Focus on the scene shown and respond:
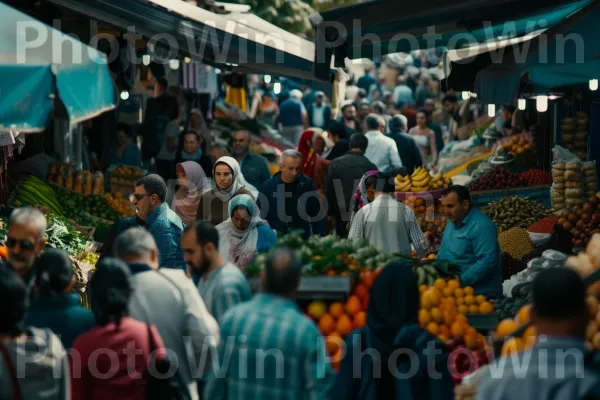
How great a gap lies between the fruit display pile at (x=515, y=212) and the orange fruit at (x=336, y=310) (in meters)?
6.32

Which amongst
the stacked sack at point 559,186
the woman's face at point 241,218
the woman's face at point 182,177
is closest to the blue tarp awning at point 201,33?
the woman's face at point 182,177

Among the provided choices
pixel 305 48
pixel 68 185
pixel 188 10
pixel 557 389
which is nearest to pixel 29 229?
pixel 557 389

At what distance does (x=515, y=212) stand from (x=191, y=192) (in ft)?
14.1

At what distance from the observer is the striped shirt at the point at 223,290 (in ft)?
21.6

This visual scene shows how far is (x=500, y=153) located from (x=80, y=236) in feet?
23.3

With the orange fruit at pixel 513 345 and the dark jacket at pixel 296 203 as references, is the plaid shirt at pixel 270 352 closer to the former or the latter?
the orange fruit at pixel 513 345

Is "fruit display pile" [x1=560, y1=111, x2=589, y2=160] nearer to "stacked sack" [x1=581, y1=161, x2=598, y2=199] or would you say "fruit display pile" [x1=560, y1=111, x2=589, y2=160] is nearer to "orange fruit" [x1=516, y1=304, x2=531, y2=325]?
"stacked sack" [x1=581, y1=161, x2=598, y2=199]

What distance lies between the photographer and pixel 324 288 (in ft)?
24.1

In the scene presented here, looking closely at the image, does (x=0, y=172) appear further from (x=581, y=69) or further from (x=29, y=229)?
(x=581, y=69)

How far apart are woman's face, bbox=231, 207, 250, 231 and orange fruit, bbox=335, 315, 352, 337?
6.90 feet

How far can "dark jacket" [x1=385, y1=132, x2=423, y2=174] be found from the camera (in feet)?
54.2

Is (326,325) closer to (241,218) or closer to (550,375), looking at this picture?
(241,218)

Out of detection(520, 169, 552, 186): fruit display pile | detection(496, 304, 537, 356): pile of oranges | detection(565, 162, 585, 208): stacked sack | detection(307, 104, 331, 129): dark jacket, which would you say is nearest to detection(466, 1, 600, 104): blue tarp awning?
detection(496, 304, 537, 356): pile of oranges

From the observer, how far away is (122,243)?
20.9ft
